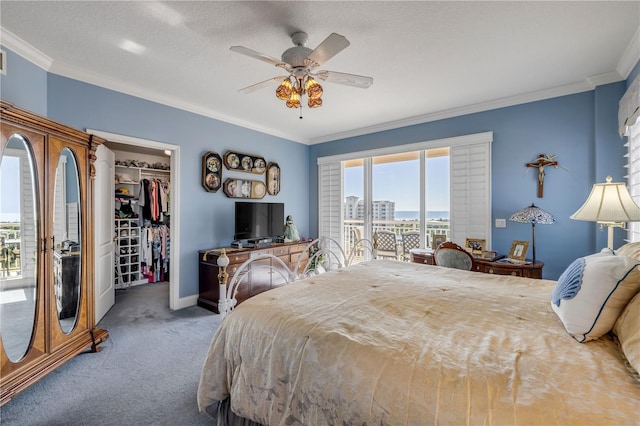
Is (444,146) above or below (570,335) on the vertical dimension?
above

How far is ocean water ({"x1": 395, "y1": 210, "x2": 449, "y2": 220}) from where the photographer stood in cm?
392

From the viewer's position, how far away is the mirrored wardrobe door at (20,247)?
1.74 metres

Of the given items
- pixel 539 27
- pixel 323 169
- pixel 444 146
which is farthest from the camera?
pixel 323 169

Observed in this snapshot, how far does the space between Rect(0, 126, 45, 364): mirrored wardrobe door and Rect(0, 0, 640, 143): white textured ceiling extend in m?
0.94

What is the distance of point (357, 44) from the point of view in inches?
88.0

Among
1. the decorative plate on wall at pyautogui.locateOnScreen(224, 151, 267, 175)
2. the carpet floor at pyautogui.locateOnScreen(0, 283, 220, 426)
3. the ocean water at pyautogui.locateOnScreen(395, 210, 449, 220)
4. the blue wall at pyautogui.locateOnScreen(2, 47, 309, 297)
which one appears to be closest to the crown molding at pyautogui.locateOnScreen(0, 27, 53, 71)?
the blue wall at pyautogui.locateOnScreen(2, 47, 309, 297)

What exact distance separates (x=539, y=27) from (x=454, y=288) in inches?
79.8

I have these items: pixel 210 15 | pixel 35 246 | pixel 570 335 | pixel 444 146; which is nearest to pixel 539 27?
pixel 444 146

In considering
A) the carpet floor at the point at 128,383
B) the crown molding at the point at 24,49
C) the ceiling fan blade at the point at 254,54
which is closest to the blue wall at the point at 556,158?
the ceiling fan blade at the point at 254,54

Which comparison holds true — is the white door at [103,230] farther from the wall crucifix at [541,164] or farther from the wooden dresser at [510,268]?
the wall crucifix at [541,164]

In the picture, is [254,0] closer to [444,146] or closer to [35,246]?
[35,246]

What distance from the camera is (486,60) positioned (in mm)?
2484

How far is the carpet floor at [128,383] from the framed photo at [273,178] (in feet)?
7.61

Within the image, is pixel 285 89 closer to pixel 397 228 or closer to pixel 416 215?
pixel 416 215
